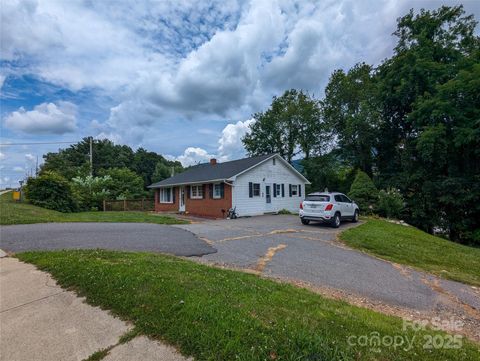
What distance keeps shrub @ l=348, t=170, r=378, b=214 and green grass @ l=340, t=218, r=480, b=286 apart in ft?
24.9

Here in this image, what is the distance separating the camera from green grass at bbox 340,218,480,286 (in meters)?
7.69

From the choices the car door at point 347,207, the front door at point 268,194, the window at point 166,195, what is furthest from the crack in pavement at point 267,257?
the window at point 166,195

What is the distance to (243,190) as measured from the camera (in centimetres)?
1981

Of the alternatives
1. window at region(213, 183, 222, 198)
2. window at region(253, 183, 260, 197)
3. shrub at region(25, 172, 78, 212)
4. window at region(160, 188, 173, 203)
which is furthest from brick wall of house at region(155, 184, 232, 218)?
shrub at region(25, 172, 78, 212)

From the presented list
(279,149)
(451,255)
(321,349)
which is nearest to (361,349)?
(321,349)

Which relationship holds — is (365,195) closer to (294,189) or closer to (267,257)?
(294,189)

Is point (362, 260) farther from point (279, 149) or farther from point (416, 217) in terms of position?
point (279, 149)

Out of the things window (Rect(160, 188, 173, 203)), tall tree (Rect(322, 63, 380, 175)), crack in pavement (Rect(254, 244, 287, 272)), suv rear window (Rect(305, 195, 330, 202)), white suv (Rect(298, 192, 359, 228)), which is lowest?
crack in pavement (Rect(254, 244, 287, 272))

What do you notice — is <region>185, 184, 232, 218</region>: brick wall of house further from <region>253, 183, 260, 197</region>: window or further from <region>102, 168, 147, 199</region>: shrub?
<region>102, 168, 147, 199</region>: shrub

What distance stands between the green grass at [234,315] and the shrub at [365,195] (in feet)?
55.3

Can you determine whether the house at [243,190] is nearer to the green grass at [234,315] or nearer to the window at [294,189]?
the window at [294,189]

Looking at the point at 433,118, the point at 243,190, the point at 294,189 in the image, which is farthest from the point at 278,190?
the point at 433,118

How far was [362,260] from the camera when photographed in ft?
25.6

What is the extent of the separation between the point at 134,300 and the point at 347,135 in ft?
88.1
